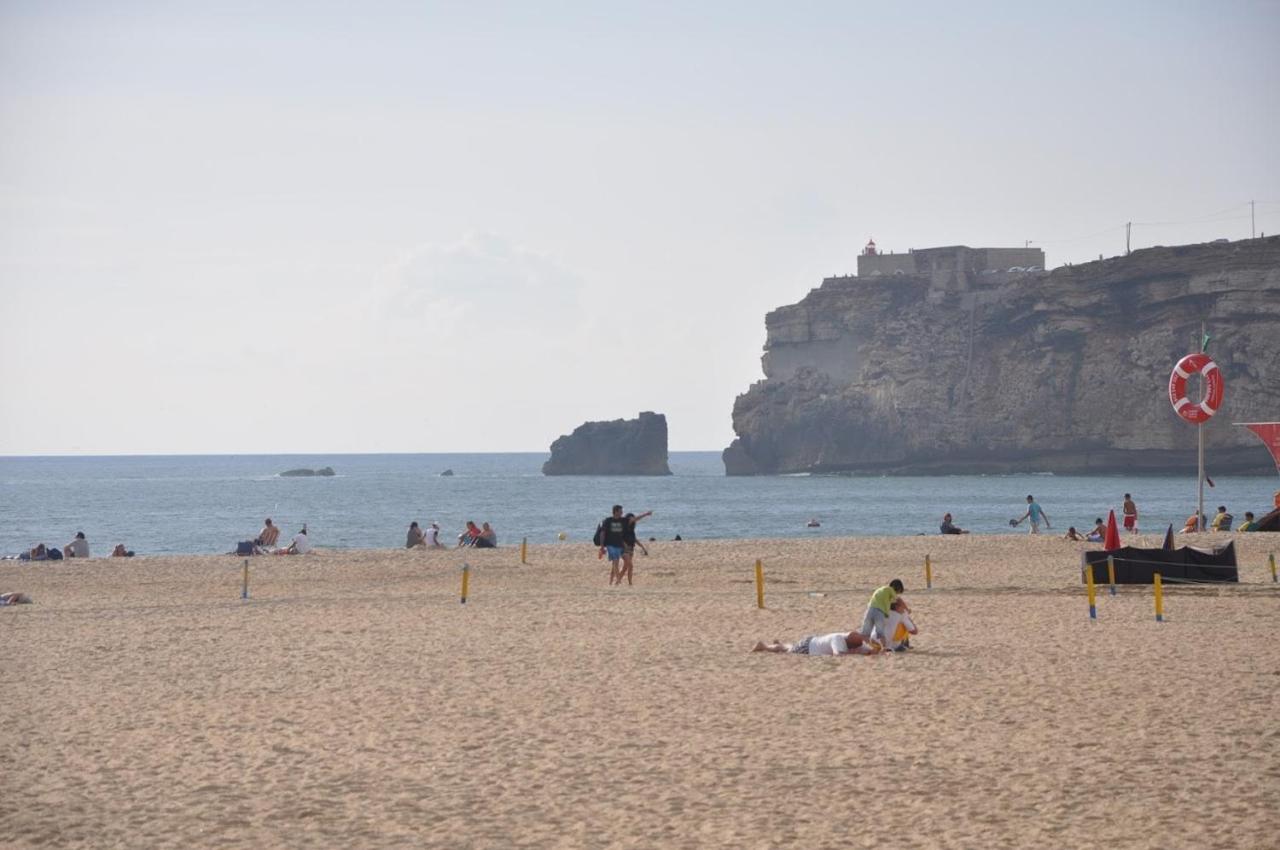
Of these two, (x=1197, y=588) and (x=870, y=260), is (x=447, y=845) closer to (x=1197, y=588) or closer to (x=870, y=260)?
(x=1197, y=588)

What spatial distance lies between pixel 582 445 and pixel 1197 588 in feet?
450

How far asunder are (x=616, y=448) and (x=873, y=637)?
141 meters

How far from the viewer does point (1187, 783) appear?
978 cm

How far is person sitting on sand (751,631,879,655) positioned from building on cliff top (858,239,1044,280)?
389 feet

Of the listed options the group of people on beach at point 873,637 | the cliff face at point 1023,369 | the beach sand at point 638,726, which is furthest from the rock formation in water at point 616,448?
the group of people on beach at point 873,637

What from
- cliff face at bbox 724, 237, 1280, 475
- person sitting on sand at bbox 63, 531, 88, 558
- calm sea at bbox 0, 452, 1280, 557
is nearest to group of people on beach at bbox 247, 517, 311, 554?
person sitting on sand at bbox 63, 531, 88, 558

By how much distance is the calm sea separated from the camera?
2466 inches

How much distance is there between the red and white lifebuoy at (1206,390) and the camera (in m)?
36.3

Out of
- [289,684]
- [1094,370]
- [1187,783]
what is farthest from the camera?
[1094,370]

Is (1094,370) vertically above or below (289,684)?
above

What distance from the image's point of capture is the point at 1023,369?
12725cm

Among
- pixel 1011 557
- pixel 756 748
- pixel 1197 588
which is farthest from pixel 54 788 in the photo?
pixel 1011 557

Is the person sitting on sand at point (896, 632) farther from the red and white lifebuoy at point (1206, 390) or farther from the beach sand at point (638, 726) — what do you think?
the red and white lifebuoy at point (1206, 390)

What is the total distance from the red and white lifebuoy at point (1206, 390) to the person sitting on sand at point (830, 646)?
2286 centimetres
